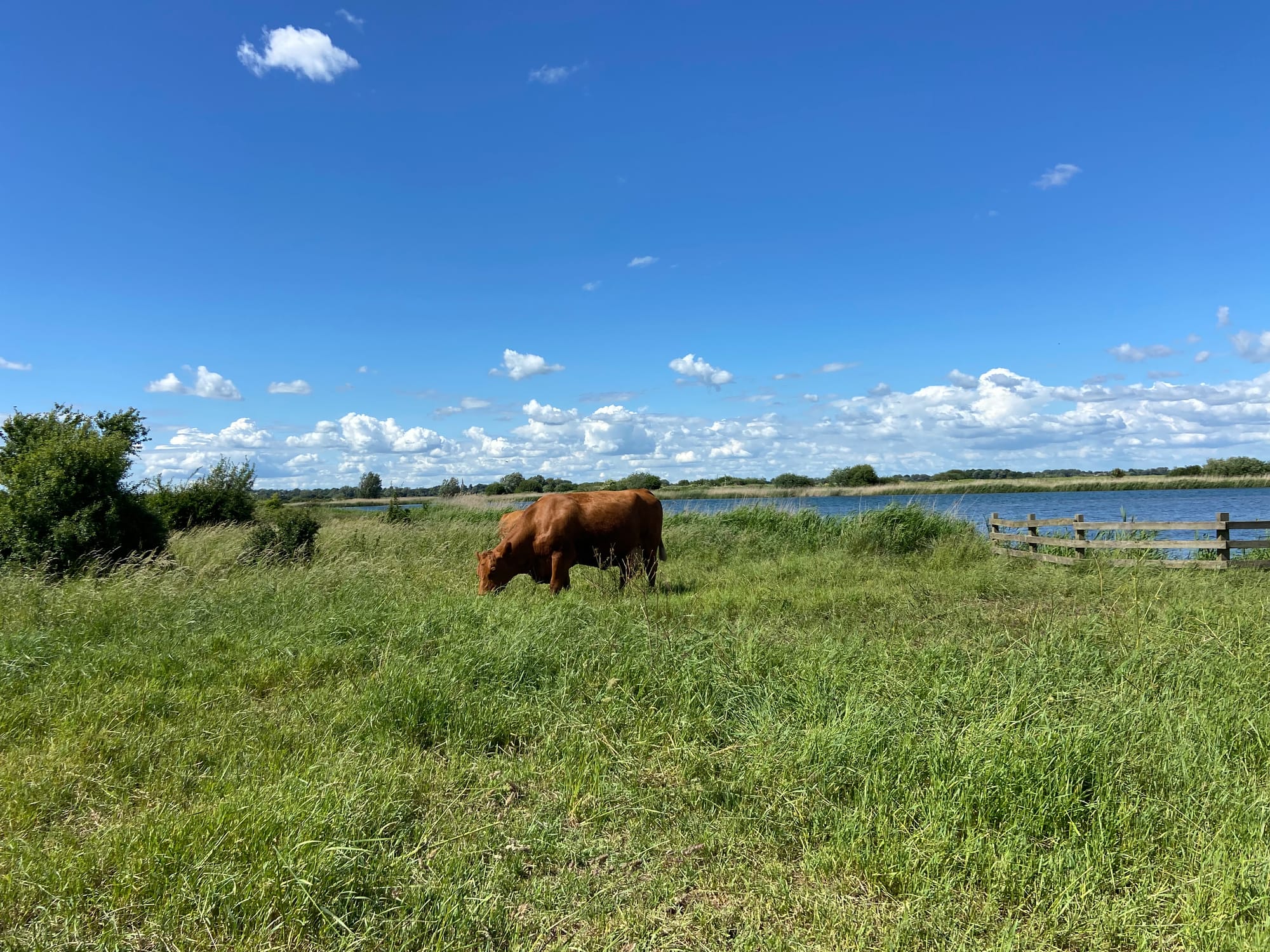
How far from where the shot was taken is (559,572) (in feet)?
29.2

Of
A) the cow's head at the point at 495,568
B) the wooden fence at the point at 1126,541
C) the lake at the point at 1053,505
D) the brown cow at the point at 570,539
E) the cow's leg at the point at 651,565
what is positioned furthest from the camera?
the lake at the point at 1053,505

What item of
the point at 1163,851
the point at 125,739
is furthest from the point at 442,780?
the point at 1163,851

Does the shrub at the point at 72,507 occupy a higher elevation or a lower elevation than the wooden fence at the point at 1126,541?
higher

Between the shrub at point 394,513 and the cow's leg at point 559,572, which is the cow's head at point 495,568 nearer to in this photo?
the cow's leg at point 559,572

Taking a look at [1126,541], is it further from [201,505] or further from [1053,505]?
[1053,505]

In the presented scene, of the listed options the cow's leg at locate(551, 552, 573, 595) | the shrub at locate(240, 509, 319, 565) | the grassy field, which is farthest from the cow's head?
the shrub at locate(240, 509, 319, 565)

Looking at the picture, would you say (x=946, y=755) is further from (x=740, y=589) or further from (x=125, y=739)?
(x=740, y=589)

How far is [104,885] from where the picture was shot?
8.93 feet

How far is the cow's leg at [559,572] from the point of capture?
28.9ft

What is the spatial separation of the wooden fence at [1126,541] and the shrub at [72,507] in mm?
15376

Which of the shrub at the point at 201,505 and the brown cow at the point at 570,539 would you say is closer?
the brown cow at the point at 570,539

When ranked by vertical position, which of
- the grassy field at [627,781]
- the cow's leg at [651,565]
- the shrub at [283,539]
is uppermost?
the shrub at [283,539]

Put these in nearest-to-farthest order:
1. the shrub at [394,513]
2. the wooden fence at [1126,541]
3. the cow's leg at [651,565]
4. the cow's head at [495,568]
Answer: the cow's head at [495,568], the cow's leg at [651,565], the wooden fence at [1126,541], the shrub at [394,513]

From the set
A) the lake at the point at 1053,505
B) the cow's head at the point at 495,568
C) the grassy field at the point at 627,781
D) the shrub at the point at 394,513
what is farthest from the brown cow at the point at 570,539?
the shrub at the point at 394,513
